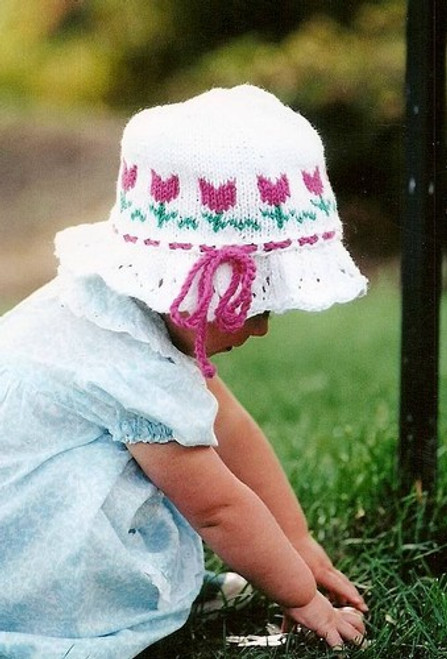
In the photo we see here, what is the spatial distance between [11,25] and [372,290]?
8.89ft

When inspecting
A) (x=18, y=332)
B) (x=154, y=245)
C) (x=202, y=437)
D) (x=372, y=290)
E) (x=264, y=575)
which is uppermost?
(x=154, y=245)

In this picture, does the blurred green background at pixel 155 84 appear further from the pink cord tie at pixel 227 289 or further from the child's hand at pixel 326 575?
the pink cord tie at pixel 227 289

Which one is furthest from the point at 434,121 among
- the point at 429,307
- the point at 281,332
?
the point at 281,332

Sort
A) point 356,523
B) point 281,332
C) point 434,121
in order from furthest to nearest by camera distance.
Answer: point 281,332
point 356,523
point 434,121

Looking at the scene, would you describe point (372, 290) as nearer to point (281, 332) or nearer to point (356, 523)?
point (281, 332)

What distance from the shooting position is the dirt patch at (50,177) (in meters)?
6.08

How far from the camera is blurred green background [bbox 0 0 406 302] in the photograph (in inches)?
227

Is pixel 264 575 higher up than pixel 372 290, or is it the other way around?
pixel 264 575

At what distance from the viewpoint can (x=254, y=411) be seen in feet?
10.6

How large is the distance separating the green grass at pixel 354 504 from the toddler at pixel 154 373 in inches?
3.3

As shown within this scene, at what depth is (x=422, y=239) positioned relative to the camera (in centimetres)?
220

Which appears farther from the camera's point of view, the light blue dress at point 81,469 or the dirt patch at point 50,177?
the dirt patch at point 50,177

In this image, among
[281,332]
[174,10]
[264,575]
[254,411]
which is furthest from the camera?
[174,10]

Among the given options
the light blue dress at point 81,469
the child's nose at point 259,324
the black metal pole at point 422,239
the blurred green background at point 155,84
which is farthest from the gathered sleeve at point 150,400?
the blurred green background at point 155,84
